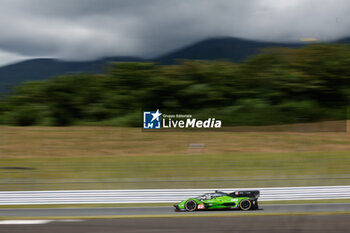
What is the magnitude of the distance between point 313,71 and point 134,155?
11.3 metres

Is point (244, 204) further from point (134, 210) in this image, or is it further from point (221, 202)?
point (134, 210)

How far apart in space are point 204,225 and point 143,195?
6.94 ft

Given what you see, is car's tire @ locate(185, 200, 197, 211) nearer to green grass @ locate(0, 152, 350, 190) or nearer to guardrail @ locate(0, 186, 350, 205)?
guardrail @ locate(0, 186, 350, 205)

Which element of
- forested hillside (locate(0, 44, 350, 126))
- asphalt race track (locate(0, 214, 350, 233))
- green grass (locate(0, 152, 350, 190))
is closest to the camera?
asphalt race track (locate(0, 214, 350, 233))

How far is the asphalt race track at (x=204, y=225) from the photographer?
5.39m

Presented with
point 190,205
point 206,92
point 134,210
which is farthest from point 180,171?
point 206,92

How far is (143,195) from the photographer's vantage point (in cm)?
743

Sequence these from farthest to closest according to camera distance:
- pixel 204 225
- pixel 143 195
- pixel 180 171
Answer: pixel 180 171, pixel 143 195, pixel 204 225

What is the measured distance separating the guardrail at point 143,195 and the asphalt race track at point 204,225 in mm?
1085

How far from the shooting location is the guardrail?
7332mm

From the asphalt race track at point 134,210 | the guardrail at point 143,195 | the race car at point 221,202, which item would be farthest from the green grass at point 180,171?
the race car at point 221,202

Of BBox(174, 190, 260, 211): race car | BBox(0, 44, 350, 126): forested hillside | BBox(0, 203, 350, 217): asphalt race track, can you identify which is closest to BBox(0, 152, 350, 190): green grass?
BBox(0, 203, 350, 217): asphalt race track

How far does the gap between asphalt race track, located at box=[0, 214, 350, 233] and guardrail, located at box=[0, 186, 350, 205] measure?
1085 millimetres

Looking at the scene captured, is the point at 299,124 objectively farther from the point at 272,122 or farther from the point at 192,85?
the point at 192,85
